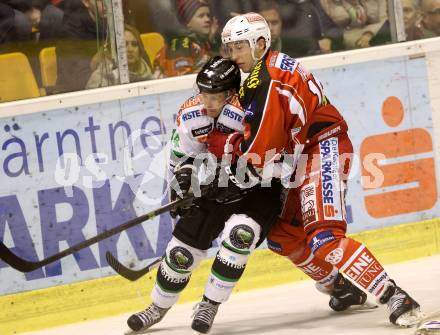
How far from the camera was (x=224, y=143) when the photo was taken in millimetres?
4680

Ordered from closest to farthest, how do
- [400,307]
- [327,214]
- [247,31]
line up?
[400,307]
[327,214]
[247,31]

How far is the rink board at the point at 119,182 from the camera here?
581 cm

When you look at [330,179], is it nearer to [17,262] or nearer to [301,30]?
[17,262]

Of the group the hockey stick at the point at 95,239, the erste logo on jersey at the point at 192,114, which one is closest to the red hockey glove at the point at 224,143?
the erste logo on jersey at the point at 192,114

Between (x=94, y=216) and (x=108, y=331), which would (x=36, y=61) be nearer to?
(x=94, y=216)

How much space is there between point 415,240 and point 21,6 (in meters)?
2.68

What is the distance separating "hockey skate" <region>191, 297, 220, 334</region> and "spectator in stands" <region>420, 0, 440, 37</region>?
2597 millimetres

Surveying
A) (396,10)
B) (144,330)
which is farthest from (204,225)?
(396,10)

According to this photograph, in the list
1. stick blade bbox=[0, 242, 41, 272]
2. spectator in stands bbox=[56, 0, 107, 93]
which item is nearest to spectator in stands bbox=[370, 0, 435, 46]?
spectator in stands bbox=[56, 0, 107, 93]

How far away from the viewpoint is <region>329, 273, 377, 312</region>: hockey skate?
4988 mm

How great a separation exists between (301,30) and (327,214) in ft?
7.18

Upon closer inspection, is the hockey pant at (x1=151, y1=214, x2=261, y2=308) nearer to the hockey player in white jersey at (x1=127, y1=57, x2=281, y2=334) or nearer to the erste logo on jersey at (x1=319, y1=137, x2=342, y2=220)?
the hockey player in white jersey at (x1=127, y1=57, x2=281, y2=334)

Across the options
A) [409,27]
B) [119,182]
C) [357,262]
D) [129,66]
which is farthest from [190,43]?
[357,262]

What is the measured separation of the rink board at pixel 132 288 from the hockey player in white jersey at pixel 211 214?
3.16 feet
